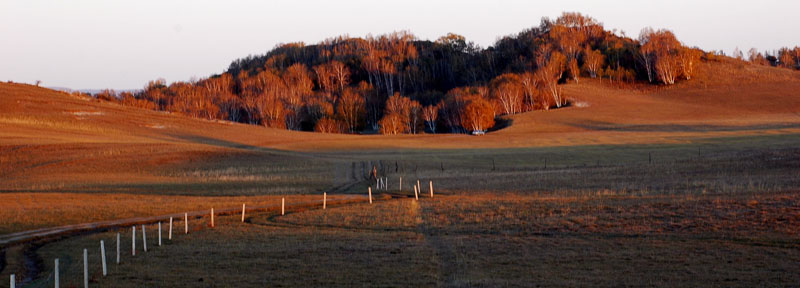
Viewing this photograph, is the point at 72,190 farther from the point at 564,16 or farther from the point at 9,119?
the point at 564,16

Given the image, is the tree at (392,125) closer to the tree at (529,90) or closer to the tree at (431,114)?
the tree at (431,114)

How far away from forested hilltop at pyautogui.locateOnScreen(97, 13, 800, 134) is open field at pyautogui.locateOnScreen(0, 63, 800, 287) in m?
35.3

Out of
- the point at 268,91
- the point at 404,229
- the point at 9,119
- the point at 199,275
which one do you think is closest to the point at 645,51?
the point at 268,91

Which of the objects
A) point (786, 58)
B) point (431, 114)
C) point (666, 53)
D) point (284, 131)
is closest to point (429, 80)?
point (431, 114)

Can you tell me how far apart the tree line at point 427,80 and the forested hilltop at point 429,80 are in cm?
22

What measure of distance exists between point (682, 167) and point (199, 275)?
36.0m

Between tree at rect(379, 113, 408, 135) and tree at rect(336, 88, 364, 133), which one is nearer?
tree at rect(379, 113, 408, 135)

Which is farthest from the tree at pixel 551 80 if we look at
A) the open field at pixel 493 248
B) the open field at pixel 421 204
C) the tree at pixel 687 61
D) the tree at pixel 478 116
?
the open field at pixel 493 248

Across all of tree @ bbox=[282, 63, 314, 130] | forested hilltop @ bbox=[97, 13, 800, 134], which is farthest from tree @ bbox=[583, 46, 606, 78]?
tree @ bbox=[282, 63, 314, 130]

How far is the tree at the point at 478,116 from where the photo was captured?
110750mm

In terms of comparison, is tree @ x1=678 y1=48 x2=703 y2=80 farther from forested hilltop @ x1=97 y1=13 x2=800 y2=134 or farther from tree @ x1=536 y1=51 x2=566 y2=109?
tree @ x1=536 y1=51 x2=566 y2=109

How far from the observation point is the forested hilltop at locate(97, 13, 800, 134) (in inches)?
4884

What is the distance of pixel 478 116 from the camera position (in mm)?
110875

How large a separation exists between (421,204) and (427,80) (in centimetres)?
13288
